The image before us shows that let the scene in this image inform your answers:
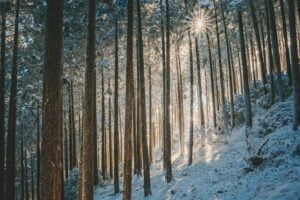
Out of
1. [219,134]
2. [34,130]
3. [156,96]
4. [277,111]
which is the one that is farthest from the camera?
[156,96]

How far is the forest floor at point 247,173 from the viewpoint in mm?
10461

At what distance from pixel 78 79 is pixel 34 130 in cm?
1024

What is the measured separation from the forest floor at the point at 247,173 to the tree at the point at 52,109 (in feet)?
21.2

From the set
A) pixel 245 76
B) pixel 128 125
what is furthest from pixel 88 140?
pixel 245 76

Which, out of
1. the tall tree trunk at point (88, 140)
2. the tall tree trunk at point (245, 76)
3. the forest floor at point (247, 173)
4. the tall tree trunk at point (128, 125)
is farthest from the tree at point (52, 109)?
the tall tree trunk at point (245, 76)

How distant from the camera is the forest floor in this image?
10.5 metres

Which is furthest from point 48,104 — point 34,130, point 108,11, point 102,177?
point 34,130

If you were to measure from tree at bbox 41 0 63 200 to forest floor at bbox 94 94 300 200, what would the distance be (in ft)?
21.2

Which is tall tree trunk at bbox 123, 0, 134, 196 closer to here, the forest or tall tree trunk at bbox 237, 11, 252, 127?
the forest

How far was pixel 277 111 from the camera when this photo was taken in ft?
58.5

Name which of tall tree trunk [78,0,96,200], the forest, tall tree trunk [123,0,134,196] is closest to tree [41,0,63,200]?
the forest

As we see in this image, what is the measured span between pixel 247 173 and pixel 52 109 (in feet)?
32.6

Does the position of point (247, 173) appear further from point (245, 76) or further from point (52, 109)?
point (52, 109)

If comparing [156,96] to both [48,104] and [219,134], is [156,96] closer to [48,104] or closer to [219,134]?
[219,134]
